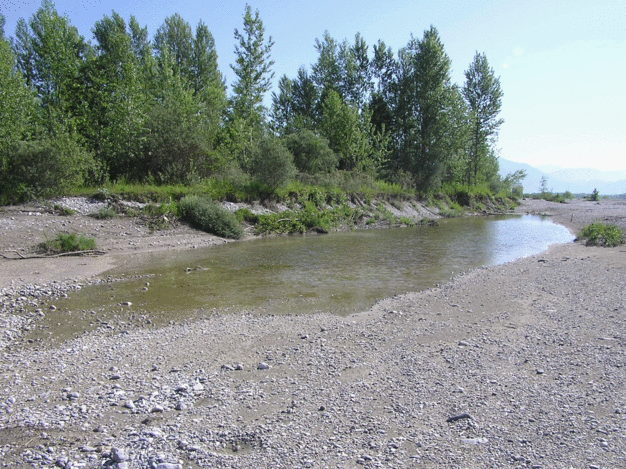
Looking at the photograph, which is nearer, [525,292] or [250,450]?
[250,450]

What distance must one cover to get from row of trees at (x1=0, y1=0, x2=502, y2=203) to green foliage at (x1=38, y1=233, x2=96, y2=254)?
18.6 feet

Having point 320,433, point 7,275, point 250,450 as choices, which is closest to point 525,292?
point 320,433

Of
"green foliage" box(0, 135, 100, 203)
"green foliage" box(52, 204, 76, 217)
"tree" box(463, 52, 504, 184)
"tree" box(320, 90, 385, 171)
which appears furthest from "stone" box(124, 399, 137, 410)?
"tree" box(463, 52, 504, 184)

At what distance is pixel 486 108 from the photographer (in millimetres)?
59812

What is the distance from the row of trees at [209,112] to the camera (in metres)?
24.0

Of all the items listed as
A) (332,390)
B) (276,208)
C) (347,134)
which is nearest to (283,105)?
(347,134)

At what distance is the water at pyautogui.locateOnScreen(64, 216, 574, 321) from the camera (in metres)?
10.9

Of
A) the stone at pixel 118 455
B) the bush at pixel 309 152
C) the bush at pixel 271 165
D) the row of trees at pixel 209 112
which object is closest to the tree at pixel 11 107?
the row of trees at pixel 209 112

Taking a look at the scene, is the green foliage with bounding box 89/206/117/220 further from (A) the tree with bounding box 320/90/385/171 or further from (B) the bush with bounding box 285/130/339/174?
(A) the tree with bounding box 320/90/385/171

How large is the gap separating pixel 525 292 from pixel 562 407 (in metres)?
6.48

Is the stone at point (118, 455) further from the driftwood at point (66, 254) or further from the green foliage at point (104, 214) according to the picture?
the green foliage at point (104, 214)

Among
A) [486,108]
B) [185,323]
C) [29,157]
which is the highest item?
[486,108]

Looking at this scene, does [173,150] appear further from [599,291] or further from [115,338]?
[599,291]

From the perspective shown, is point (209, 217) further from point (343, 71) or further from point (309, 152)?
point (343, 71)
